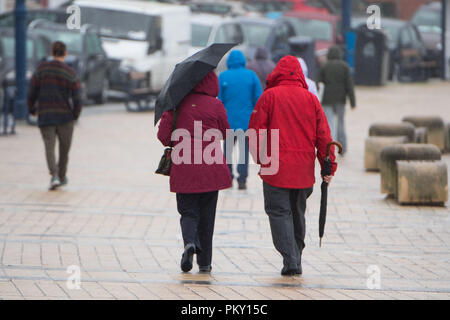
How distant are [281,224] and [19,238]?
2657 mm

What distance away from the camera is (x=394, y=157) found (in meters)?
12.0

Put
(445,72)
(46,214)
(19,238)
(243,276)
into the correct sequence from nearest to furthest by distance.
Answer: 1. (243,276)
2. (19,238)
3. (46,214)
4. (445,72)

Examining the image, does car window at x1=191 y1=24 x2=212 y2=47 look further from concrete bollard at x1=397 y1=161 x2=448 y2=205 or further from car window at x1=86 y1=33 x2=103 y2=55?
concrete bollard at x1=397 y1=161 x2=448 y2=205

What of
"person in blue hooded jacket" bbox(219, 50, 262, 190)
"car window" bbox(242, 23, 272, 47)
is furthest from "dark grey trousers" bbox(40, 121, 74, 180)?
"car window" bbox(242, 23, 272, 47)

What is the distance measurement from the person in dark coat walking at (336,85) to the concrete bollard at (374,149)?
1333 mm

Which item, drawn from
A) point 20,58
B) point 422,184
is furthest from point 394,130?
point 20,58

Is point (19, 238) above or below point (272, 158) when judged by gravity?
below

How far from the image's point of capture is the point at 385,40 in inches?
1149

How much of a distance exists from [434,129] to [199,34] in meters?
12.4

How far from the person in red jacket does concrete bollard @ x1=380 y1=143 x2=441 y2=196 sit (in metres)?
4.00

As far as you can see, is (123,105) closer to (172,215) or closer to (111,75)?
(111,75)

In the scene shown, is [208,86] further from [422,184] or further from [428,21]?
[428,21]
